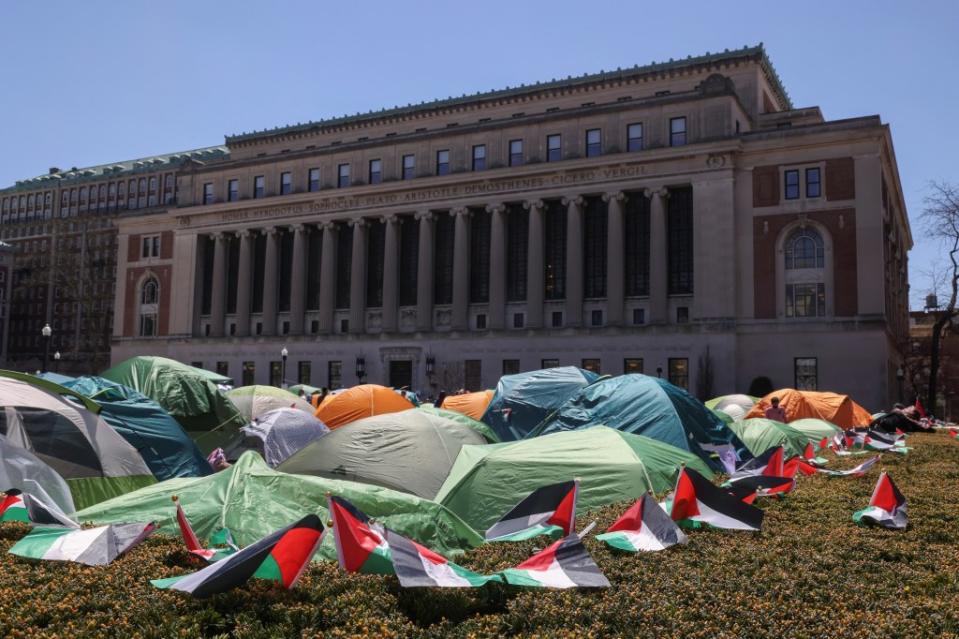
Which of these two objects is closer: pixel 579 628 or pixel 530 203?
pixel 579 628

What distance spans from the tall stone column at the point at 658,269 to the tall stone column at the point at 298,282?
27793mm

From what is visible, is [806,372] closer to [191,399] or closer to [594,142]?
[594,142]

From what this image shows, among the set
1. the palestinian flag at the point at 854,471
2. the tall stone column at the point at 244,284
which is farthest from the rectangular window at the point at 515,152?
the palestinian flag at the point at 854,471

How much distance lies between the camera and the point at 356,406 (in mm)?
24391

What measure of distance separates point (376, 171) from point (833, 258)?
112 ft

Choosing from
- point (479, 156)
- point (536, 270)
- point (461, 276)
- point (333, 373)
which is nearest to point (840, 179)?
point (536, 270)

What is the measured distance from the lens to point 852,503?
35.9ft

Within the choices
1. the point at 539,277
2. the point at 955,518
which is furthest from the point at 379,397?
the point at 539,277

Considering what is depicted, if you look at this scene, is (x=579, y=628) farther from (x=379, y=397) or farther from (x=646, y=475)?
(x=379, y=397)

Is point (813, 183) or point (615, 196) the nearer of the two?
point (813, 183)

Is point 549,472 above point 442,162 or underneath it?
underneath

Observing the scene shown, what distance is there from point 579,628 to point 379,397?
19.5m

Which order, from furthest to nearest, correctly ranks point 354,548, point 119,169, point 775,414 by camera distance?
point 119,169, point 775,414, point 354,548

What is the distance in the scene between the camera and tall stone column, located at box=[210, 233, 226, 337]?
6819cm
